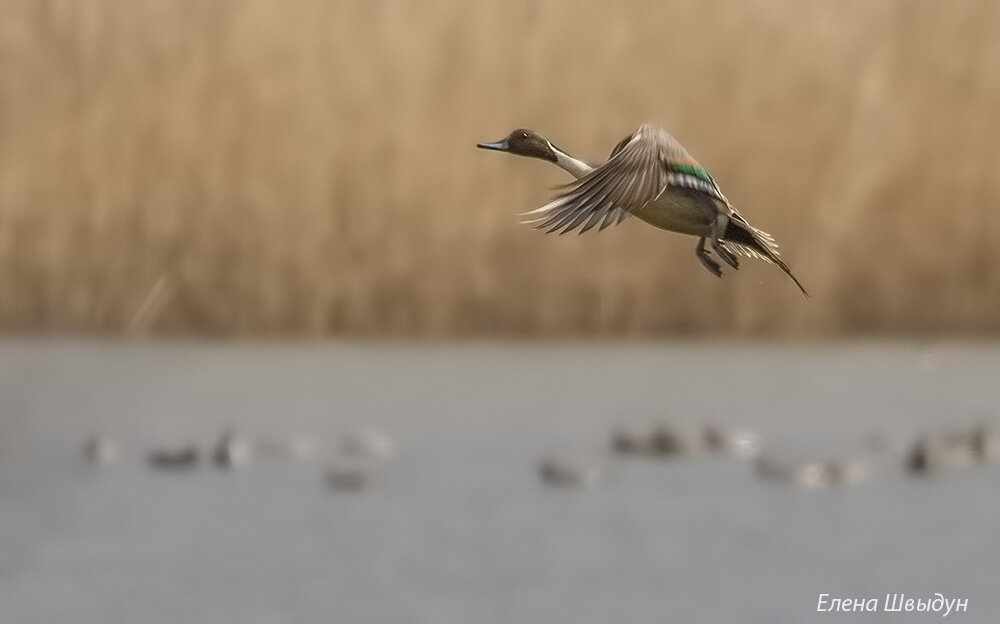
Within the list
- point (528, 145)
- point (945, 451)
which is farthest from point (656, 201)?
point (945, 451)

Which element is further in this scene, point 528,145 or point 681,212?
point 528,145

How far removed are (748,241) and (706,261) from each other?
8 centimetres

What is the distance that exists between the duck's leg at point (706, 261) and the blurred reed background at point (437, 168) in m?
3.64

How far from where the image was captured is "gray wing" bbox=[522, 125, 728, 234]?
0.94 meters

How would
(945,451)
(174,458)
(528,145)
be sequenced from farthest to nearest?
(945,451) < (174,458) < (528,145)

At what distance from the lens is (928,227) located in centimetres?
559

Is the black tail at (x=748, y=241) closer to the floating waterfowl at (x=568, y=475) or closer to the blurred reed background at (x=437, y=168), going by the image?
the blurred reed background at (x=437, y=168)

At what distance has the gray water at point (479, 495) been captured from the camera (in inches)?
216

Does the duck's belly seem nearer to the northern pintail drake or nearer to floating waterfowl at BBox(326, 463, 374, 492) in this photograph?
the northern pintail drake

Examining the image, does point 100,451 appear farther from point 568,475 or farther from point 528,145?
point 528,145

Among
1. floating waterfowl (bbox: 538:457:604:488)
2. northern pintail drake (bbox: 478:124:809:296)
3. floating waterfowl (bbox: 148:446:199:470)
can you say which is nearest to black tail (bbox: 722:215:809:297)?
northern pintail drake (bbox: 478:124:809:296)

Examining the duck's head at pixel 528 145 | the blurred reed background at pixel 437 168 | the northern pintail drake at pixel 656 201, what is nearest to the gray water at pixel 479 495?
the blurred reed background at pixel 437 168

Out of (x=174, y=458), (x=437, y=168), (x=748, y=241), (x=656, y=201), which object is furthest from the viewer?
(x=174, y=458)

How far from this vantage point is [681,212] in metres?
1.02
